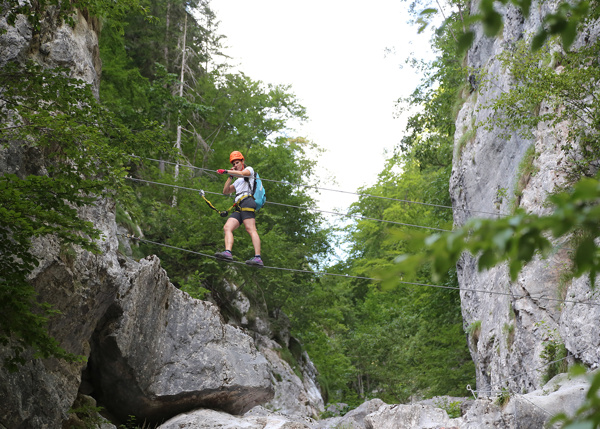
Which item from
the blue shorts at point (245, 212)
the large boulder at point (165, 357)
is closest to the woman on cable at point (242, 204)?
the blue shorts at point (245, 212)

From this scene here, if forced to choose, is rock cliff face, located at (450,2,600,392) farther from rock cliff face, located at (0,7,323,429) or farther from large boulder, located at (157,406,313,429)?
rock cliff face, located at (0,7,323,429)

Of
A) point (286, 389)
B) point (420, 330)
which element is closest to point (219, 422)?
point (286, 389)

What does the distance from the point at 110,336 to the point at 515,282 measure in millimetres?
6872

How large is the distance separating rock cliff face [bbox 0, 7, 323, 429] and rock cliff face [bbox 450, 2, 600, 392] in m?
5.03

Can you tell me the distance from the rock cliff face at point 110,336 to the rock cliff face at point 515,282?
16.5ft

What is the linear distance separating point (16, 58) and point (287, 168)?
45.1ft

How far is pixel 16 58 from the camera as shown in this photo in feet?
22.2

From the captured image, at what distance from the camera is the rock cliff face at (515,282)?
28.6ft

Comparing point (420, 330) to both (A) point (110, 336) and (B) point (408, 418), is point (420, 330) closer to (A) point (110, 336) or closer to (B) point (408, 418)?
(B) point (408, 418)

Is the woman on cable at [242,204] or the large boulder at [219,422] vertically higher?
the woman on cable at [242,204]

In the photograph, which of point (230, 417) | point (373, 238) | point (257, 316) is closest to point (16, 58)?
point (230, 417)

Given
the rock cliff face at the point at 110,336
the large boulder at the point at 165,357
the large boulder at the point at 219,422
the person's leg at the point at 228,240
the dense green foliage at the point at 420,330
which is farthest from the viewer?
the dense green foliage at the point at 420,330

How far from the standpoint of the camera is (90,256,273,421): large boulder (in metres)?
9.15

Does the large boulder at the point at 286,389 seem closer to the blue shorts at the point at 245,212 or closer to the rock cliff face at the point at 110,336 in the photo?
the rock cliff face at the point at 110,336
